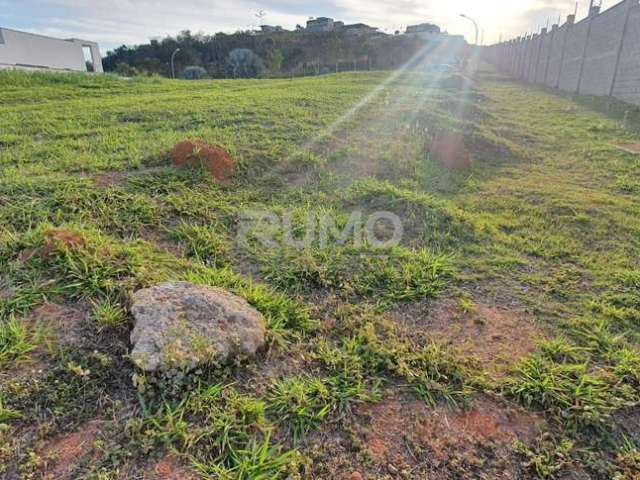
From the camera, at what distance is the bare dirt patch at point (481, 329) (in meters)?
1.75

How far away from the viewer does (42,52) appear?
19.1m

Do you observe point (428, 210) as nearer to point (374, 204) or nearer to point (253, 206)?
point (374, 204)

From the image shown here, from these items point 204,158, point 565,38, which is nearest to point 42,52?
point 204,158

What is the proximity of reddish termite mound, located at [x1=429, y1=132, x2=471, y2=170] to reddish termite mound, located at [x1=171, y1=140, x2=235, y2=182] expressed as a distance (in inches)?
92.2

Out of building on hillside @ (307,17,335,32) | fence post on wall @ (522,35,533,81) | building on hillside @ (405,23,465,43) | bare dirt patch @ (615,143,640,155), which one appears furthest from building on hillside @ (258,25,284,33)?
bare dirt patch @ (615,143,640,155)

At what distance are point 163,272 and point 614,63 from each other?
1171 cm

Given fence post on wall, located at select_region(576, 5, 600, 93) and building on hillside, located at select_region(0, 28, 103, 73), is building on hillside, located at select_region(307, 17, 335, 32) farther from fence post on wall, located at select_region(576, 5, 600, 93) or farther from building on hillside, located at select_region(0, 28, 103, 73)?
fence post on wall, located at select_region(576, 5, 600, 93)

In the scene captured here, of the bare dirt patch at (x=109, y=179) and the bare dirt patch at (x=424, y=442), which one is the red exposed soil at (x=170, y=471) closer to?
the bare dirt patch at (x=424, y=442)

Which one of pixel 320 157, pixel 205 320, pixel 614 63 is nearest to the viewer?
pixel 205 320

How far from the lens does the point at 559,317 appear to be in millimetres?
2000

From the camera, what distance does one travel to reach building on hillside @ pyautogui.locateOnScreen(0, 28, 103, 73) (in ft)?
53.9

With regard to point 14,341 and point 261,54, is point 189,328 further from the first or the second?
point 261,54

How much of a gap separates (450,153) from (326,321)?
329 centimetres

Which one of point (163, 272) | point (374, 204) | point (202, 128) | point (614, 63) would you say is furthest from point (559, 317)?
point (614, 63)
